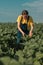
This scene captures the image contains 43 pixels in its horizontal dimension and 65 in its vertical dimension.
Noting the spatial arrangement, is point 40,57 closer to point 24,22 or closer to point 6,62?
point 24,22

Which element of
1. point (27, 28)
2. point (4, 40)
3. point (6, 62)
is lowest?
point (4, 40)

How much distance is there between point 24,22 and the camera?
8.01 meters

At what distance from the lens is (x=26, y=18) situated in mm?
7793

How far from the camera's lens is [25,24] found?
8.15 m

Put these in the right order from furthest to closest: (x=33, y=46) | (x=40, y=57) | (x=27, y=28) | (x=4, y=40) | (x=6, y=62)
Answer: (x=4, y=40) → (x=27, y=28) → (x=33, y=46) → (x=40, y=57) → (x=6, y=62)

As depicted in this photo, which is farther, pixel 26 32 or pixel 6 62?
pixel 26 32

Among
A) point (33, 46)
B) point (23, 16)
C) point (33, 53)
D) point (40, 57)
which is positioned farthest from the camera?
point (23, 16)

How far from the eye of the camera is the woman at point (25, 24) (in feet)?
25.2

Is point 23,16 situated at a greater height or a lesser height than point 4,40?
greater

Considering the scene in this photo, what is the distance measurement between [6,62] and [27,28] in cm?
669

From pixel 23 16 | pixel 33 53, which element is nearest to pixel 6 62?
pixel 33 53

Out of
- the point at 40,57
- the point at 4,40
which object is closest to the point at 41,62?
the point at 40,57

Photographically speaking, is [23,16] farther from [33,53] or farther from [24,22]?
[33,53]

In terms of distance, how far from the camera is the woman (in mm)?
7694
